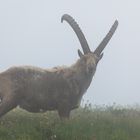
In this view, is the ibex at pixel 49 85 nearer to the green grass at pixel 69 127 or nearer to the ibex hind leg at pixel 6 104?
the ibex hind leg at pixel 6 104

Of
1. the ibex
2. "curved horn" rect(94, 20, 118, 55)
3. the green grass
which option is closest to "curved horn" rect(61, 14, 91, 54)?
the ibex

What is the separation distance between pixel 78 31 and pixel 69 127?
3.95 metres

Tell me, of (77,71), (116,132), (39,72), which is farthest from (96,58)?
(116,132)

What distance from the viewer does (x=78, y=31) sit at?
56.2ft

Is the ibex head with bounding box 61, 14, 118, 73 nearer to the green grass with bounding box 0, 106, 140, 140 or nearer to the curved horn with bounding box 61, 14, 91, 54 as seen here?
the curved horn with bounding box 61, 14, 91, 54

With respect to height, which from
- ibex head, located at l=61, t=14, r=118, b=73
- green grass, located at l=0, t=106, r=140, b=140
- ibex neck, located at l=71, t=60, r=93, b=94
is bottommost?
green grass, located at l=0, t=106, r=140, b=140

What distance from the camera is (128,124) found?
15.1m

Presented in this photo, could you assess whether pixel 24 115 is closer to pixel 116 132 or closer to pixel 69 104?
pixel 69 104

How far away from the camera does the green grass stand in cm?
1353

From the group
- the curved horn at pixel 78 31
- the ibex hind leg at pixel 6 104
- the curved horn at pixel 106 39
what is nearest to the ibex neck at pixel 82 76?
the curved horn at pixel 78 31

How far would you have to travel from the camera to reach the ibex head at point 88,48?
53.0ft

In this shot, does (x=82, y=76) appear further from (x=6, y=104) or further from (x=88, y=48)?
(x=6, y=104)

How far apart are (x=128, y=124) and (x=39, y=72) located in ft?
9.04

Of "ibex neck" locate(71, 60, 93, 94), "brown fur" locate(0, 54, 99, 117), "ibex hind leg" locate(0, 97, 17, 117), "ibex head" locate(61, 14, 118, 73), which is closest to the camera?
"ibex hind leg" locate(0, 97, 17, 117)
